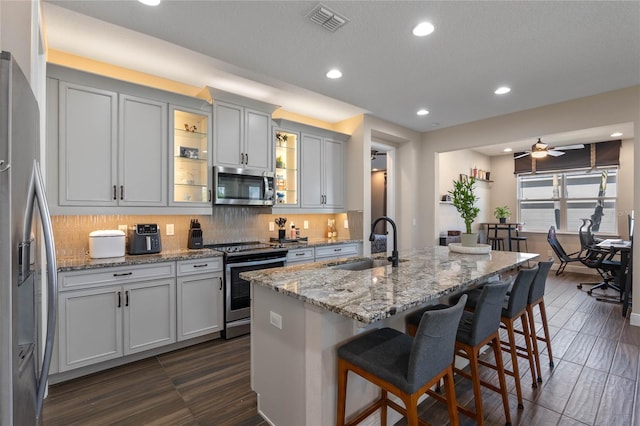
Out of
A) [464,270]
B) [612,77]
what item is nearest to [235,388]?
[464,270]

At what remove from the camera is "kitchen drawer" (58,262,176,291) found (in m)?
2.46

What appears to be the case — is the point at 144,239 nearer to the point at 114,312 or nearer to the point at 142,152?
the point at 114,312

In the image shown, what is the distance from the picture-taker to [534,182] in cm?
768

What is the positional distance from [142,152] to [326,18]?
2.16m

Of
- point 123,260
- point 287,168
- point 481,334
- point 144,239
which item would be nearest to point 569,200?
point 287,168

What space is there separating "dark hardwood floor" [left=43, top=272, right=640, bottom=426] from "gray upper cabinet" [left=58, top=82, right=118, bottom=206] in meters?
1.57

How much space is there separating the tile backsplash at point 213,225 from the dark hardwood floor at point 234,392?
1.22 m

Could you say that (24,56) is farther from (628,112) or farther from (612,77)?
(628,112)

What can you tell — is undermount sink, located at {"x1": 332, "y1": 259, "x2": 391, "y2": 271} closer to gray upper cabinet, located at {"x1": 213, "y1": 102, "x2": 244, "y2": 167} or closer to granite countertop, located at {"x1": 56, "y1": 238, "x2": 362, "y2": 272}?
granite countertop, located at {"x1": 56, "y1": 238, "x2": 362, "y2": 272}

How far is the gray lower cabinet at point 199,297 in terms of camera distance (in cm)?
303

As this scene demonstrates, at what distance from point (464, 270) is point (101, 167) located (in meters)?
3.24

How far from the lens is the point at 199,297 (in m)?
3.14

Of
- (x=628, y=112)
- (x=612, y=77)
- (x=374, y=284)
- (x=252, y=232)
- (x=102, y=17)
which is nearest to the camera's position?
(x=374, y=284)

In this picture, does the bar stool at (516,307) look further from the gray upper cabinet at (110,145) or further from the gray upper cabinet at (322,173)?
the gray upper cabinet at (110,145)
